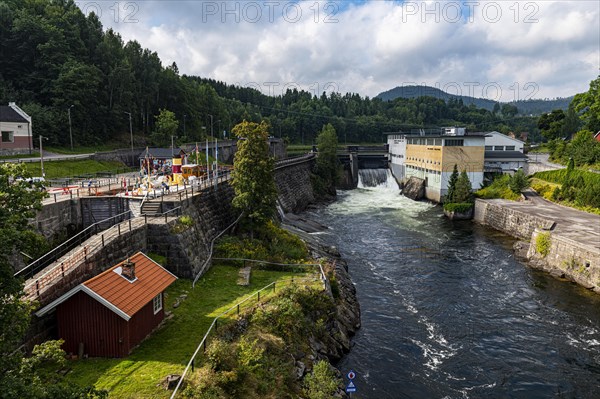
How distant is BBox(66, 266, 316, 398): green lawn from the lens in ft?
49.3

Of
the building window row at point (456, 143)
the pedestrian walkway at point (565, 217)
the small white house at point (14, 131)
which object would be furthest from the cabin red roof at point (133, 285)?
the building window row at point (456, 143)

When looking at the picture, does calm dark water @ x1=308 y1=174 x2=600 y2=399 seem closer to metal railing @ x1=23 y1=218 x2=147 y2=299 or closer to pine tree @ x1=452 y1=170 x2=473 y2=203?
pine tree @ x1=452 y1=170 x2=473 y2=203

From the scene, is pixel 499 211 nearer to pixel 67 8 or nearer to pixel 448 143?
pixel 448 143

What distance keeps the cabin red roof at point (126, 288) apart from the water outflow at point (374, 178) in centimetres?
7781

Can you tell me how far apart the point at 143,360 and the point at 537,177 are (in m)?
69.7

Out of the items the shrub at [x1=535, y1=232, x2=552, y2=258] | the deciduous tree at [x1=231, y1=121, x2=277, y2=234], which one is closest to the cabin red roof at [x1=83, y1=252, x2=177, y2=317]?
the deciduous tree at [x1=231, y1=121, x2=277, y2=234]

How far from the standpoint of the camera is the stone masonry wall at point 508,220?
4675cm

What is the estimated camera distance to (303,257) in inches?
1324

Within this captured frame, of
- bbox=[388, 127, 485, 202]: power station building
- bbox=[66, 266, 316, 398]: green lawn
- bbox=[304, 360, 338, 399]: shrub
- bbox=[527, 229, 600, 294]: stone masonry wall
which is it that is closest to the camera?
bbox=[66, 266, 316, 398]: green lawn

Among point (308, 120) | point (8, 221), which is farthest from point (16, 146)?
point (308, 120)

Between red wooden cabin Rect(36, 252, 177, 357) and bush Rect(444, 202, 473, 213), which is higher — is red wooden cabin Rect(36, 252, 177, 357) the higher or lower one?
the higher one

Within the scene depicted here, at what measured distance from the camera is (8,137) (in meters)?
56.0

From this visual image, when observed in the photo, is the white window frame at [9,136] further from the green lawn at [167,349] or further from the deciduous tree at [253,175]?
the green lawn at [167,349]

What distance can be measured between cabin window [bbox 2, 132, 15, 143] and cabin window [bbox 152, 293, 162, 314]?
164 feet
